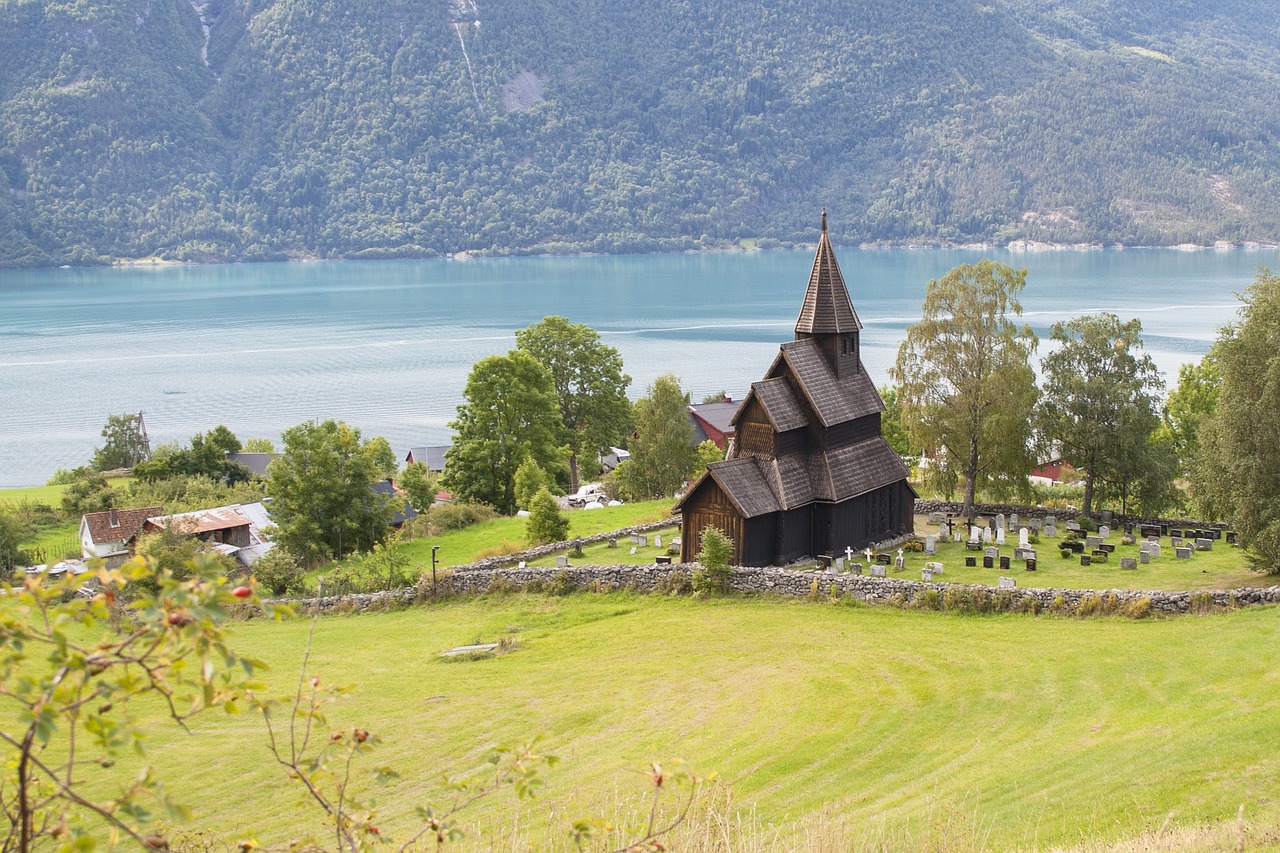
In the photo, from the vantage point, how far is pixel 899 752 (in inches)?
712

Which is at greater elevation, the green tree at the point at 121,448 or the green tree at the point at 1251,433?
the green tree at the point at 1251,433

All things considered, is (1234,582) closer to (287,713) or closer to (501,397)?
(287,713)

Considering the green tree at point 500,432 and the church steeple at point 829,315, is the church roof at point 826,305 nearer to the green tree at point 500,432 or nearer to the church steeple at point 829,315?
the church steeple at point 829,315

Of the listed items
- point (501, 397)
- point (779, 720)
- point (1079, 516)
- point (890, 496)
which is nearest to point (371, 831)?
point (779, 720)


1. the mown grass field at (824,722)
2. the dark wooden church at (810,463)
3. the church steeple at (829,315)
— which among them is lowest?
the mown grass field at (824,722)

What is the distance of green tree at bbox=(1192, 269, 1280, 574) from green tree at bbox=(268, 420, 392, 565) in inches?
1141

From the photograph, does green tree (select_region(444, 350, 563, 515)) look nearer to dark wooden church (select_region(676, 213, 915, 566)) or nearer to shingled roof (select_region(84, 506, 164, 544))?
shingled roof (select_region(84, 506, 164, 544))

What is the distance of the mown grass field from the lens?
14.7 m

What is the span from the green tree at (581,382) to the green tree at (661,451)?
969 centimetres

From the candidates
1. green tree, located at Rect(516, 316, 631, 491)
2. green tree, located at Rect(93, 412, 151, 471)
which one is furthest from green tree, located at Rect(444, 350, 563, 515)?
green tree, located at Rect(93, 412, 151, 471)

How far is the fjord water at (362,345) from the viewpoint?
320 ft

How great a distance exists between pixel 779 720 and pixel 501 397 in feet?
121

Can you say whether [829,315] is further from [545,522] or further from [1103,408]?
[1103,408]

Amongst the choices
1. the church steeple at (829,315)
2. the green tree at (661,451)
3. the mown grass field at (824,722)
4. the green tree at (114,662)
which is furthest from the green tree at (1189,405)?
the green tree at (114,662)
